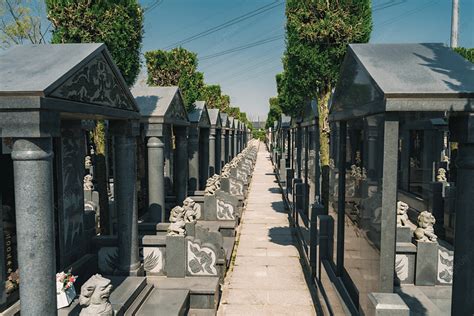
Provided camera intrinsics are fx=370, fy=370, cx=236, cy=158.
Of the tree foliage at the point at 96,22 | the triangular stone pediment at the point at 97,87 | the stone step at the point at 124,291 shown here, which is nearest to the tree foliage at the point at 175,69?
the tree foliage at the point at 96,22

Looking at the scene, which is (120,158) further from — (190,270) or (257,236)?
(257,236)

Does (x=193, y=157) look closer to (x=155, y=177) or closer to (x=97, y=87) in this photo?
(x=155, y=177)

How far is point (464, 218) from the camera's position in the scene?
489 centimetres

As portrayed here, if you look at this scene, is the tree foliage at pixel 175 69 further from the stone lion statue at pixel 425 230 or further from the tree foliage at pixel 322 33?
the stone lion statue at pixel 425 230

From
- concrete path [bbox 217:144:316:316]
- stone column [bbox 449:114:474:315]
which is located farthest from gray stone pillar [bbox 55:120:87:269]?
stone column [bbox 449:114:474:315]

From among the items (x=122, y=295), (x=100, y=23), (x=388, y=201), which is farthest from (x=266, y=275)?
(x=100, y=23)

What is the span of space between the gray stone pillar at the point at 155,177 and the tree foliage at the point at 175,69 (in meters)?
6.15

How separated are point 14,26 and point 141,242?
83.5ft

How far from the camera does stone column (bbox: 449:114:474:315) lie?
482 centimetres

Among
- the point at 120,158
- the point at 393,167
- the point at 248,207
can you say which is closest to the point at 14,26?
the point at 248,207

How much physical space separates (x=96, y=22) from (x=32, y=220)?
555 cm

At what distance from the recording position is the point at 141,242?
8375 mm

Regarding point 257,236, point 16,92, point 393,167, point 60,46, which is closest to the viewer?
point 16,92

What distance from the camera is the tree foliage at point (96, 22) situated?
322 inches
